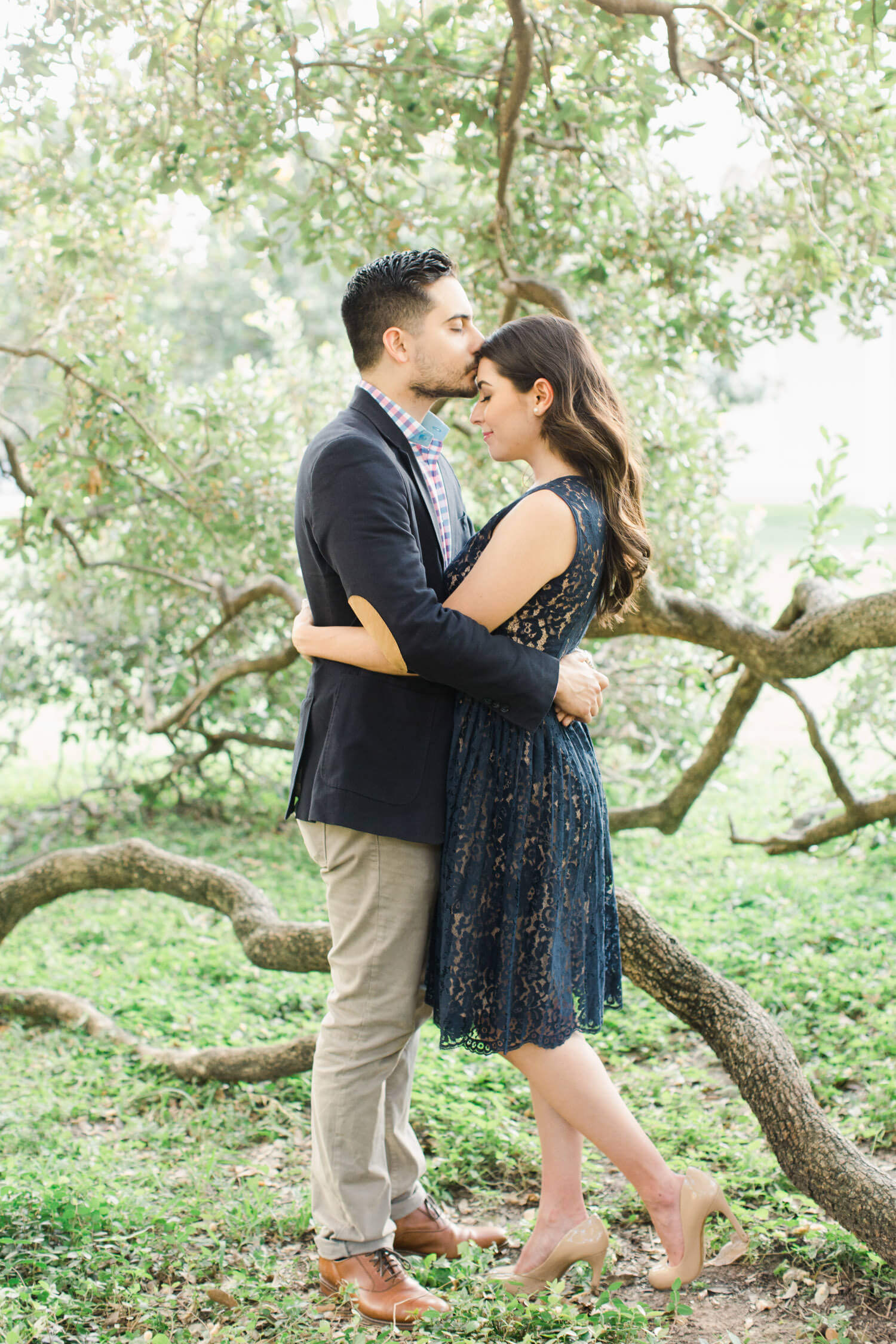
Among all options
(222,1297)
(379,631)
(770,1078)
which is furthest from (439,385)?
(222,1297)

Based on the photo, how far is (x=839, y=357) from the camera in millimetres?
19156

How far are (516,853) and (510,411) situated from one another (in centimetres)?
87

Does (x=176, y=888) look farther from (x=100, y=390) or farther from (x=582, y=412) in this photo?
(x=582, y=412)

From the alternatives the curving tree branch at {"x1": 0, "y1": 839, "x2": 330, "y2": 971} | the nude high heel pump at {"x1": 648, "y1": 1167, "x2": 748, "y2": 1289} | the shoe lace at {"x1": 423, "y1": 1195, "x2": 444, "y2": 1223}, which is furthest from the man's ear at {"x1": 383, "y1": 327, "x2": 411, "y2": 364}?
the shoe lace at {"x1": 423, "y1": 1195, "x2": 444, "y2": 1223}

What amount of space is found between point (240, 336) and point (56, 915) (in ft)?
55.4

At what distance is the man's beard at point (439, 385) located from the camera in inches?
88.7

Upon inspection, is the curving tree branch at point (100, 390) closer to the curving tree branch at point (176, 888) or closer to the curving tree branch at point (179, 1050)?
the curving tree branch at point (176, 888)

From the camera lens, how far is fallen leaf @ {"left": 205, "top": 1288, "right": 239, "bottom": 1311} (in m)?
2.20

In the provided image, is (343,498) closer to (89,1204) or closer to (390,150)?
(89,1204)

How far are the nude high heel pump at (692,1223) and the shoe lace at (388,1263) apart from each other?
501 millimetres

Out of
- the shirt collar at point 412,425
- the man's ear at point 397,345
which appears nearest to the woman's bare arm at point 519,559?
the shirt collar at point 412,425

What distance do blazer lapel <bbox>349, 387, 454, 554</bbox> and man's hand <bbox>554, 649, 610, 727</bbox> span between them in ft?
1.20

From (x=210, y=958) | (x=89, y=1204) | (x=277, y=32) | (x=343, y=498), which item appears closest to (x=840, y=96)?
(x=277, y=32)

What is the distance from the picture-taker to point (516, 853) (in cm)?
209
